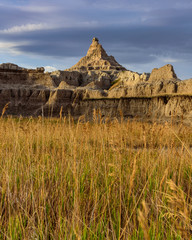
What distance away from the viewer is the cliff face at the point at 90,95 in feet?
102

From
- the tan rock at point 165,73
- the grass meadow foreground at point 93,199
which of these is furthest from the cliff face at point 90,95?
the grass meadow foreground at point 93,199

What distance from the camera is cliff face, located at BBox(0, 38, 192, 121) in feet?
102

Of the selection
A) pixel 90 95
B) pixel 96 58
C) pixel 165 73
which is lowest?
pixel 90 95

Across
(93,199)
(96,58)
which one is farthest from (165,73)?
(96,58)

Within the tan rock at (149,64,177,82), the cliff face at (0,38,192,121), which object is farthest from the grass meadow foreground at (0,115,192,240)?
the tan rock at (149,64,177,82)

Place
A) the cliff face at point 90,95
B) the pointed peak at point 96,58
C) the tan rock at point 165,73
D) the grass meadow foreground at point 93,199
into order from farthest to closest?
the pointed peak at point 96,58
the tan rock at point 165,73
the cliff face at point 90,95
the grass meadow foreground at point 93,199

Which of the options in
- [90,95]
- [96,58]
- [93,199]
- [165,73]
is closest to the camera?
[93,199]

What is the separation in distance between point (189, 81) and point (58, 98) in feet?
72.8

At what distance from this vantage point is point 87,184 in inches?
102

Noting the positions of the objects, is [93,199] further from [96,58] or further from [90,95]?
[96,58]

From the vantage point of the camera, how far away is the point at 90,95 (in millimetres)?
42812

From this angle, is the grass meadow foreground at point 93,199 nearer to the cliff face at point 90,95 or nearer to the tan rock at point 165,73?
the cliff face at point 90,95

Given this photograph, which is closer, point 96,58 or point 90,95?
point 90,95

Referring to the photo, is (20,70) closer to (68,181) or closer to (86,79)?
(86,79)
